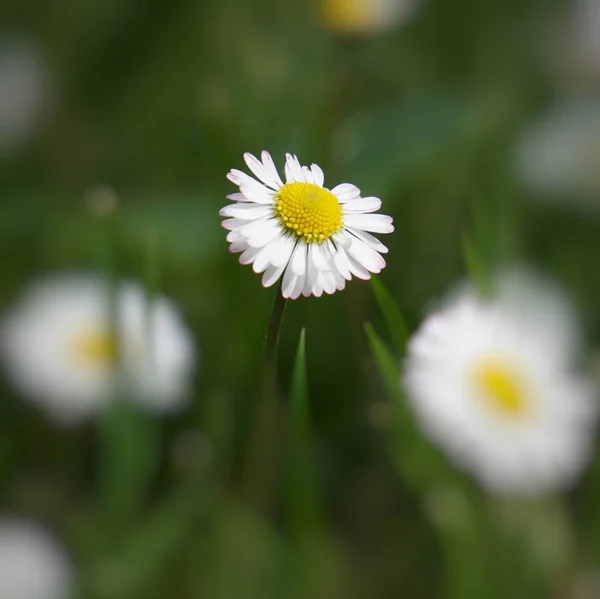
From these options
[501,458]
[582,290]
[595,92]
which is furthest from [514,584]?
[595,92]

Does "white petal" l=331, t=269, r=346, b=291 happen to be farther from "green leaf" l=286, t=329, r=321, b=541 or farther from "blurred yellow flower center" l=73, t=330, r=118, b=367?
"blurred yellow flower center" l=73, t=330, r=118, b=367

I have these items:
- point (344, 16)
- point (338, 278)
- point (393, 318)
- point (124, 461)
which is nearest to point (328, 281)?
point (338, 278)

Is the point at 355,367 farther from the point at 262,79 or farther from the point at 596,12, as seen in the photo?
the point at 596,12

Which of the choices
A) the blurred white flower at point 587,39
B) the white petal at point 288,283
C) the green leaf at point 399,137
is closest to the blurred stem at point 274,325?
the white petal at point 288,283

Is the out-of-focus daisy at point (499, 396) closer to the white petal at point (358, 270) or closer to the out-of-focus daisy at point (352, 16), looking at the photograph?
the white petal at point (358, 270)

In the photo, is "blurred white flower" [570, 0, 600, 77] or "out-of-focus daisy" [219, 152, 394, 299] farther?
"blurred white flower" [570, 0, 600, 77]

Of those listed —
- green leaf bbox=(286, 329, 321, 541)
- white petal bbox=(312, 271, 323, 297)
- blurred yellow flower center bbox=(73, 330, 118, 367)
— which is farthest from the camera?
blurred yellow flower center bbox=(73, 330, 118, 367)

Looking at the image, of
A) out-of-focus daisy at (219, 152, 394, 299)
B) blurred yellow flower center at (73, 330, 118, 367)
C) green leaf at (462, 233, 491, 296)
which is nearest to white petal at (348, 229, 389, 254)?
out-of-focus daisy at (219, 152, 394, 299)

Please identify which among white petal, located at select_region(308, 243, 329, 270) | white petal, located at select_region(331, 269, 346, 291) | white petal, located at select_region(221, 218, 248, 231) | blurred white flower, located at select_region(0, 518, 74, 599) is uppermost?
white petal, located at select_region(221, 218, 248, 231)
